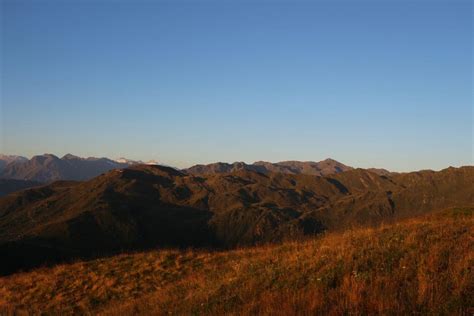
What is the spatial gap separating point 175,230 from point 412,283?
498ft

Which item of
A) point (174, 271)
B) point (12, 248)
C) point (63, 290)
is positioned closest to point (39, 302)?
point (63, 290)

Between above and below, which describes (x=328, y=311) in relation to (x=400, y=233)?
below

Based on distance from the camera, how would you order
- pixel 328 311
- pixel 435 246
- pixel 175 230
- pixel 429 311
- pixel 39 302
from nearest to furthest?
pixel 429 311
pixel 328 311
pixel 435 246
pixel 39 302
pixel 175 230

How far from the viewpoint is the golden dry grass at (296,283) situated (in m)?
8.49

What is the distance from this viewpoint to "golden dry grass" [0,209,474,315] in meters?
8.49

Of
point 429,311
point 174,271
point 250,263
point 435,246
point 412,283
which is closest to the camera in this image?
point 429,311

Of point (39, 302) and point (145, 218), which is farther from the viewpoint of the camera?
point (145, 218)

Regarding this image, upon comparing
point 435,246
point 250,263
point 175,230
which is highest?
point 435,246

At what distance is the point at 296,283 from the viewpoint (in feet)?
35.1

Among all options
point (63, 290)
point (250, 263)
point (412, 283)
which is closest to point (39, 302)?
point (63, 290)

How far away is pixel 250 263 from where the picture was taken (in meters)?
14.9

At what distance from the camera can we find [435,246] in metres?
11.8

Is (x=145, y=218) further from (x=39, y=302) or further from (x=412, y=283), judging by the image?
(x=412, y=283)

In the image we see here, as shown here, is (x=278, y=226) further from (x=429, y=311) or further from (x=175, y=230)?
(x=429, y=311)
